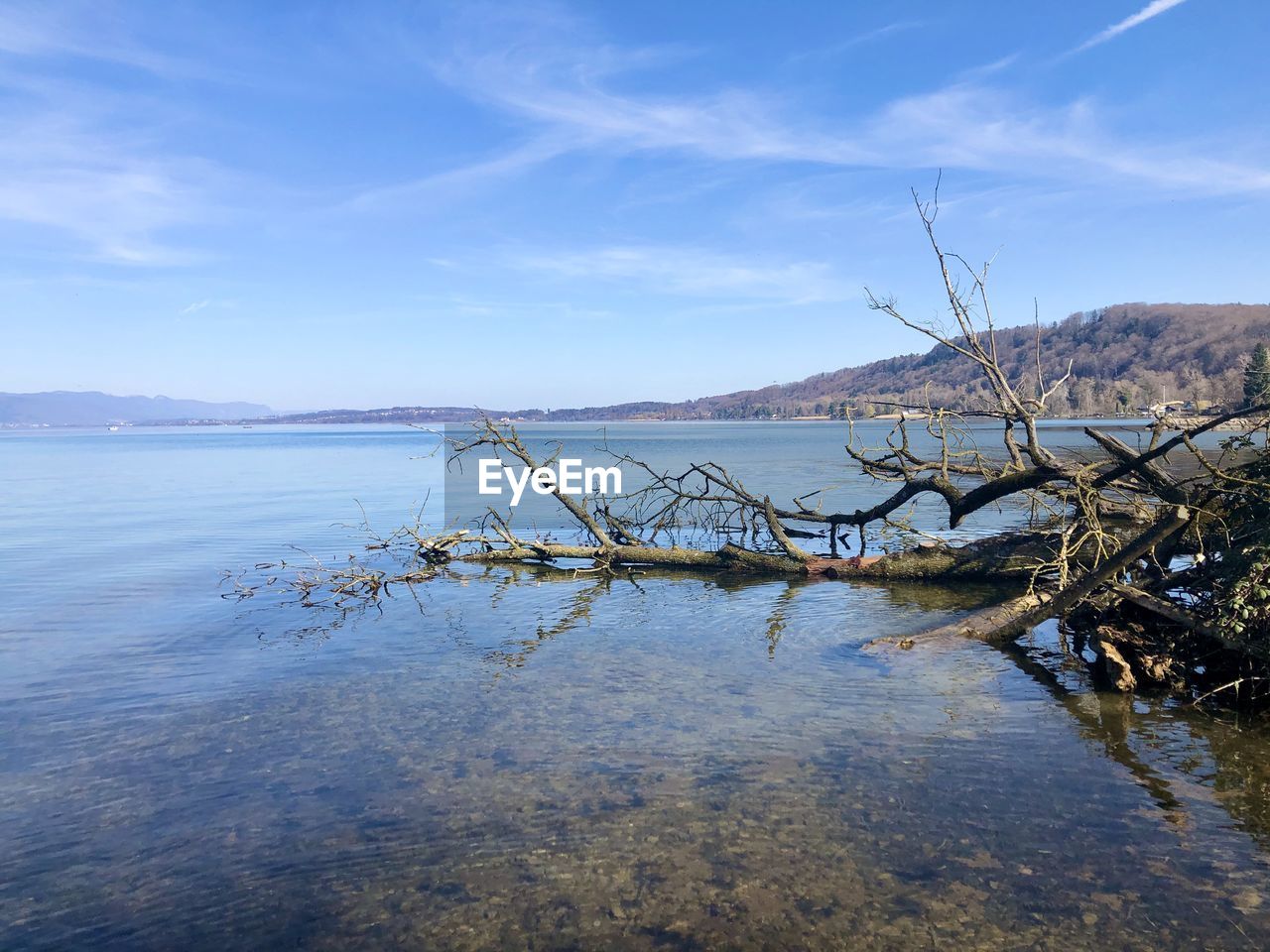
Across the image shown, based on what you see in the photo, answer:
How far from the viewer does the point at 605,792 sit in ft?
20.9

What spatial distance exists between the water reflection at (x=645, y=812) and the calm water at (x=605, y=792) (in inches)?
1.0

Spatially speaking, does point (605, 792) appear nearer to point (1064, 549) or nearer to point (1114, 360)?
point (1064, 549)

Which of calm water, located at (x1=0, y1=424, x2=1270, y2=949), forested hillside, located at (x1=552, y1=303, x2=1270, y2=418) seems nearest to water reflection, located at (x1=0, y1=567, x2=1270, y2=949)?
calm water, located at (x1=0, y1=424, x2=1270, y2=949)

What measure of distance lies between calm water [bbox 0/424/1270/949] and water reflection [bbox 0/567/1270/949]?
3cm

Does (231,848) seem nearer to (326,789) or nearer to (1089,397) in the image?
(326,789)

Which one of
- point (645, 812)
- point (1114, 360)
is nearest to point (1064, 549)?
point (645, 812)

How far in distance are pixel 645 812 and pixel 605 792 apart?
0.44 m

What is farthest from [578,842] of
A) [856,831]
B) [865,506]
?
[865,506]

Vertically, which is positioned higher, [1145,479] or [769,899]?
[1145,479]

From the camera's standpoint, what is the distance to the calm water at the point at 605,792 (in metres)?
4.80

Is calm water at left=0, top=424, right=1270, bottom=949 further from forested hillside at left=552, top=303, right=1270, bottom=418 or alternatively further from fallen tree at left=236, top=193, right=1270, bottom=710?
forested hillside at left=552, top=303, right=1270, bottom=418

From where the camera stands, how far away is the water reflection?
15.6 feet

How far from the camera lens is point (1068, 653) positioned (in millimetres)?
9797

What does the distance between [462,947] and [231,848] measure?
6.61 ft
